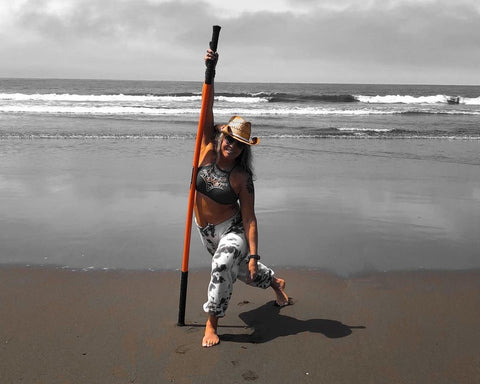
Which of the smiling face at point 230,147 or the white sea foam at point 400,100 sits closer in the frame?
the smiling face at point 230,147

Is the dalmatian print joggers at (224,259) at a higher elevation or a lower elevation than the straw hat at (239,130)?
lower

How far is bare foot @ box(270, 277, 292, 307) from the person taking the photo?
154 inches

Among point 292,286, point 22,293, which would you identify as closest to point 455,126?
point 292,286

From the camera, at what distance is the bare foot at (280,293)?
3900mm

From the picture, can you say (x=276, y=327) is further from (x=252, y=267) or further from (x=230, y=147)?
(x=230, y=147)

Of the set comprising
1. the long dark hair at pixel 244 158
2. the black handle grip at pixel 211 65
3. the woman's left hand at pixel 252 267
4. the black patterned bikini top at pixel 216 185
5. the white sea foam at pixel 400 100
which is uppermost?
the white sea foam at pixel 400 100

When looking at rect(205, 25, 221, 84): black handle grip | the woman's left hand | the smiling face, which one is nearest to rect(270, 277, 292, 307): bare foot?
the woman's left hand

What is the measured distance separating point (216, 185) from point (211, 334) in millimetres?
1052

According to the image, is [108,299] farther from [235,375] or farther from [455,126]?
[455,126]

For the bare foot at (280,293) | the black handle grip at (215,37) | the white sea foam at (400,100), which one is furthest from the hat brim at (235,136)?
the white sea foam at (400,100)

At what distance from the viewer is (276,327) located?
3658 millimetres

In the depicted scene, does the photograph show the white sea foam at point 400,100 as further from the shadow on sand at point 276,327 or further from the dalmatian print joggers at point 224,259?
the dalmatian print joggers at point 224,259

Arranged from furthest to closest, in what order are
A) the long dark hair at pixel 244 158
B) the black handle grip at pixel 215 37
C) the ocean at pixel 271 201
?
the ocean at pixel 271 201
the long dark hair at pixel 244 158
the black handle grip at pixel 215 37

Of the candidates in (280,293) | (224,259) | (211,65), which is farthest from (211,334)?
(211,65)
